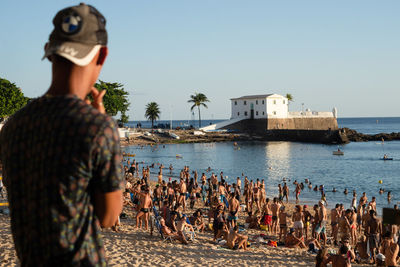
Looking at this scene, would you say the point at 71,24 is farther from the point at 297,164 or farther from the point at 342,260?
the point at 297,164


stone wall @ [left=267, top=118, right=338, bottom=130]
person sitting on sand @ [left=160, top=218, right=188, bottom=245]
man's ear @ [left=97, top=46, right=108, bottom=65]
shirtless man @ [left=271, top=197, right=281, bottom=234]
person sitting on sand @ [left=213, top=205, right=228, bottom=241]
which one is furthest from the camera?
stone wall @ [left=267, top=118, right=338, bottom=130]

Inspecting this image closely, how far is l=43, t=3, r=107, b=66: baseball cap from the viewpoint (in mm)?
1505

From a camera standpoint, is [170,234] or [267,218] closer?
[170,234]

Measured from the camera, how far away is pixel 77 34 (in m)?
1.50

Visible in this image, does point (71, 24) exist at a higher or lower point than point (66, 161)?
higher

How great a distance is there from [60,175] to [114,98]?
243 feet

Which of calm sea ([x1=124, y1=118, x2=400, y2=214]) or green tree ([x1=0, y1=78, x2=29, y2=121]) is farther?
green tree ([x1=0, y1=78, x2=29, y2=121])

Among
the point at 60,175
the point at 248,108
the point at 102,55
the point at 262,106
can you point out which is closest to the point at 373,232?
the point at 102,55

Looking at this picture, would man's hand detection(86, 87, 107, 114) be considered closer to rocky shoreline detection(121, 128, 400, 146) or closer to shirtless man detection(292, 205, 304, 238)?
shirtless man detection(292, 205, 304, 238)

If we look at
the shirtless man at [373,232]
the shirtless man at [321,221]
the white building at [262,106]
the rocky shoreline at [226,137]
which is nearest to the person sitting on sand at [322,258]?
the shirtless man at [373,232]

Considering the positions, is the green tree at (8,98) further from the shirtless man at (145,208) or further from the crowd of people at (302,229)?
the shirtless man at (145,208)

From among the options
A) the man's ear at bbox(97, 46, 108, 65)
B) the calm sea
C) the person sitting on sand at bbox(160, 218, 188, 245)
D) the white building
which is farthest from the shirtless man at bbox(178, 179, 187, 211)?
the white building

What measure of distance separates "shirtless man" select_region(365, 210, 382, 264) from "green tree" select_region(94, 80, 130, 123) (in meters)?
60.5

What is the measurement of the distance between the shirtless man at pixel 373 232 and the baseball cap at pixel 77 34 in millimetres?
12169
